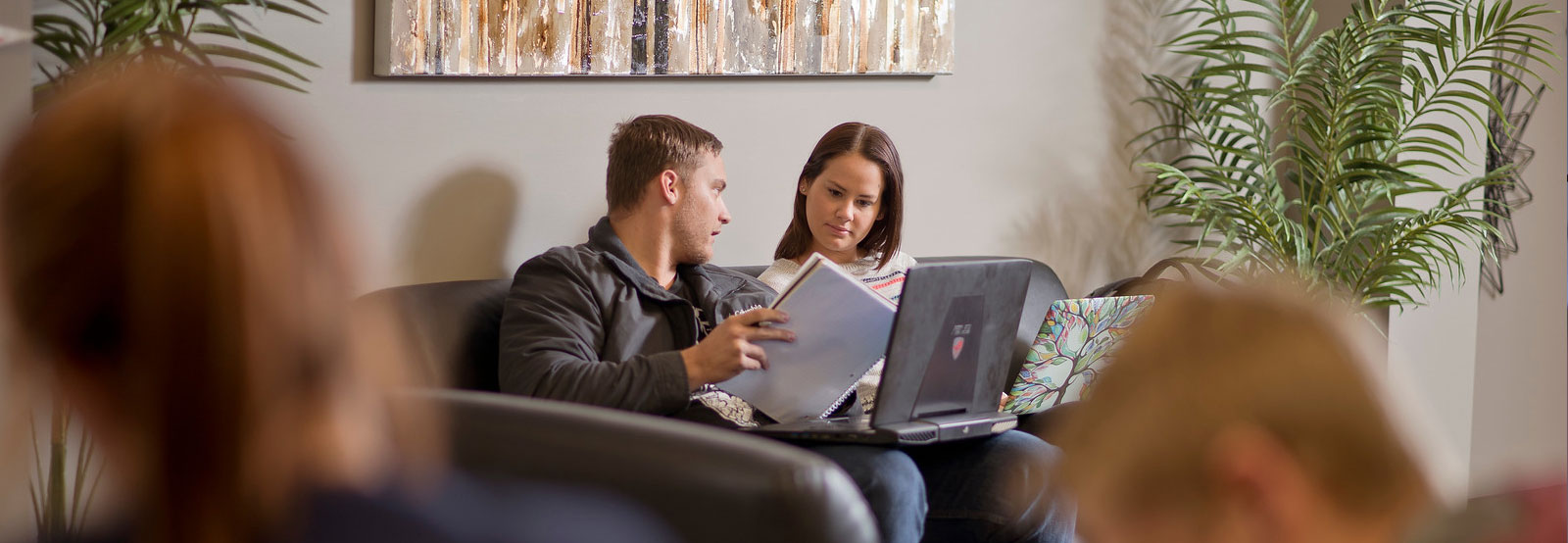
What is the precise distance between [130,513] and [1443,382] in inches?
181

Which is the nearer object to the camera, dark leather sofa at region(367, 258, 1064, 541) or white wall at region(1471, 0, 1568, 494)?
dark leather sofa at region(367, 258, 1064, 541)

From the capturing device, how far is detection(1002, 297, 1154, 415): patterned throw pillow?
9.18 feet

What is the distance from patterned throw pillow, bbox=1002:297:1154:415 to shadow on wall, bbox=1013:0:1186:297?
1135 millimetres

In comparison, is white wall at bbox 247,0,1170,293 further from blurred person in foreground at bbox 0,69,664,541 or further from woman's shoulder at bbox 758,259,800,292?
blurred person in foreground at bbox 0,69,664,541

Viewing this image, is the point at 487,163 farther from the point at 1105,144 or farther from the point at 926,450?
the point at 1105,144

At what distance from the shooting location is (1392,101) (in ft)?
12.8

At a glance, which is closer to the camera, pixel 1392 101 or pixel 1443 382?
pixel 1392 101

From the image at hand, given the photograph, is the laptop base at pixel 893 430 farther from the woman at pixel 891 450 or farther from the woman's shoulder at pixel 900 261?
the woman's shoulder at pixel 900 261

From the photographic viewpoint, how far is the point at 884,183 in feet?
10.4

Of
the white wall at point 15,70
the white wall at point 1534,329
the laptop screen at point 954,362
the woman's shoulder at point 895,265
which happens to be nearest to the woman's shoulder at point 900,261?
the woman's shoulder at point 895,265

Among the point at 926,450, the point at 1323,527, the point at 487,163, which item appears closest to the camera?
the point at 1323,527

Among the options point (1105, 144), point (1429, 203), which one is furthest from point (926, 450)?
point (1429, 203)

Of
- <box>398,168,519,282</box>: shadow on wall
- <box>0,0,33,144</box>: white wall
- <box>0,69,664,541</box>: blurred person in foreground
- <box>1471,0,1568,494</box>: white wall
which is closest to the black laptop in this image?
<box>398,168,519,282</box>: shadow on wall

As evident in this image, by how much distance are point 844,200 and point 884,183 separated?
0.40 feet
